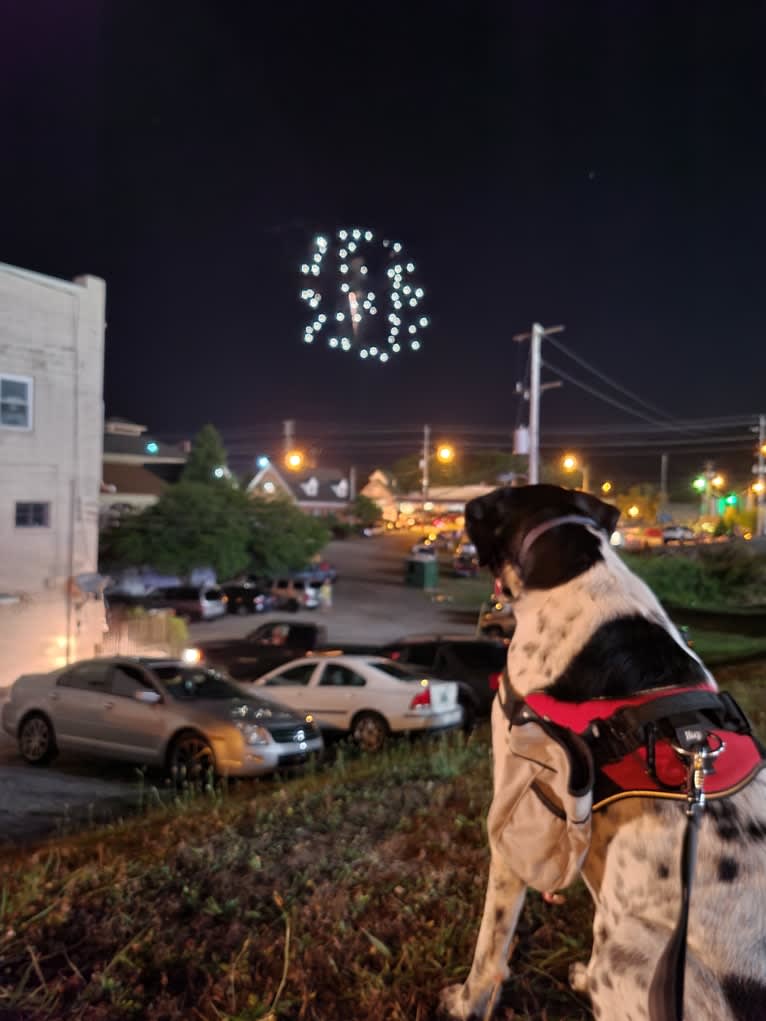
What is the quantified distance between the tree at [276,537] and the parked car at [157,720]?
2492 centimetres

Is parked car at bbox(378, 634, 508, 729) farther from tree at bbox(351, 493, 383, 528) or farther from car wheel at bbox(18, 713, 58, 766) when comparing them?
tree at bbox(351, 493, 383, 528)

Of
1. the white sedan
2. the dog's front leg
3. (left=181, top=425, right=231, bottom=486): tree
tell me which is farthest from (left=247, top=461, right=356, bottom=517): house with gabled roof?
the dog's front leg

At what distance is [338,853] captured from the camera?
167 inches

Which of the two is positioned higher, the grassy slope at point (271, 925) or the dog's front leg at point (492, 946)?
the dog's front leg at point (492, 946)

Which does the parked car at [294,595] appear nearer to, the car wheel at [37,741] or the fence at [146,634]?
the fence at [146,634]

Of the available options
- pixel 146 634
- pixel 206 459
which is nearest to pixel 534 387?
pixel 146 634

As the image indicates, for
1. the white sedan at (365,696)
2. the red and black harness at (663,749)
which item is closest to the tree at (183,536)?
the white sedan at (365,696)

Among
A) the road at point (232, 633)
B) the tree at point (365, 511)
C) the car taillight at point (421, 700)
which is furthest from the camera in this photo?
the tree at point (365, 511)

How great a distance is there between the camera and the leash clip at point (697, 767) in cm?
203

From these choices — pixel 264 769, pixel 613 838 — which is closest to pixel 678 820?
pixel 613 838

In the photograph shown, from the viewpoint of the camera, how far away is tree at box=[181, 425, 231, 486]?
47688 mm

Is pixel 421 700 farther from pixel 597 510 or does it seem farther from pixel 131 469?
pixel 131 469

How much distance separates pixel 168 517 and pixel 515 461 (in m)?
51.8

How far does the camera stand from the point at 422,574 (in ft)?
141
